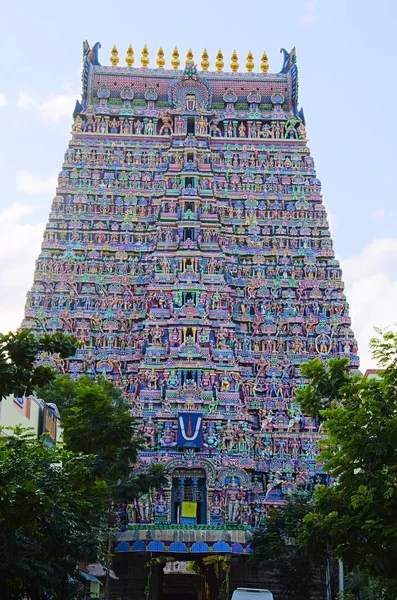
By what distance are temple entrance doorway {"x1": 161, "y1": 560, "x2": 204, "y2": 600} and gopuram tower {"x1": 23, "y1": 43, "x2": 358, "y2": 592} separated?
14200 millimetres

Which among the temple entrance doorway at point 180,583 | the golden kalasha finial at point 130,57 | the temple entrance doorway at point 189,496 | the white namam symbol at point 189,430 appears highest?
the golden kalasha finial at point 130,57

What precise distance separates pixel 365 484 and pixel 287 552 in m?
26.2

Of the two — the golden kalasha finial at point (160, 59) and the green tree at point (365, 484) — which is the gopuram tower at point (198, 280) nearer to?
the golden kalasha finial at point (160, 59)

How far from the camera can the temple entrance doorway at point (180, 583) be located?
6569cm

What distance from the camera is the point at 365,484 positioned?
20250 mm

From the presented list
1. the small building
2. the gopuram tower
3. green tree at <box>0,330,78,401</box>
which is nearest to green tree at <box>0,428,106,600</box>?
green tree at <box>0,330,78,401</box>

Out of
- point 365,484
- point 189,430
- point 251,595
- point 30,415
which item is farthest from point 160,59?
point 365,484

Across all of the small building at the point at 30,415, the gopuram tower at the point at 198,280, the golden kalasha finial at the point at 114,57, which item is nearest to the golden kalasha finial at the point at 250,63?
the gopuram tower at the point at 198,280

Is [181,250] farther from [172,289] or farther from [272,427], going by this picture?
[272,427]

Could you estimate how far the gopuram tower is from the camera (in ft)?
180

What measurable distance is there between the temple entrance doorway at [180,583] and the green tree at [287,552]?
772 inches

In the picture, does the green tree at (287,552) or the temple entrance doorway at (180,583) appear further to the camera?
the temple entrance doorway at (180,583)

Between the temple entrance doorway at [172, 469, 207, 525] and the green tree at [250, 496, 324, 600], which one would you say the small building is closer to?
the green tree at [250, 496, 324, 600]

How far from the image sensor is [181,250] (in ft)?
206
